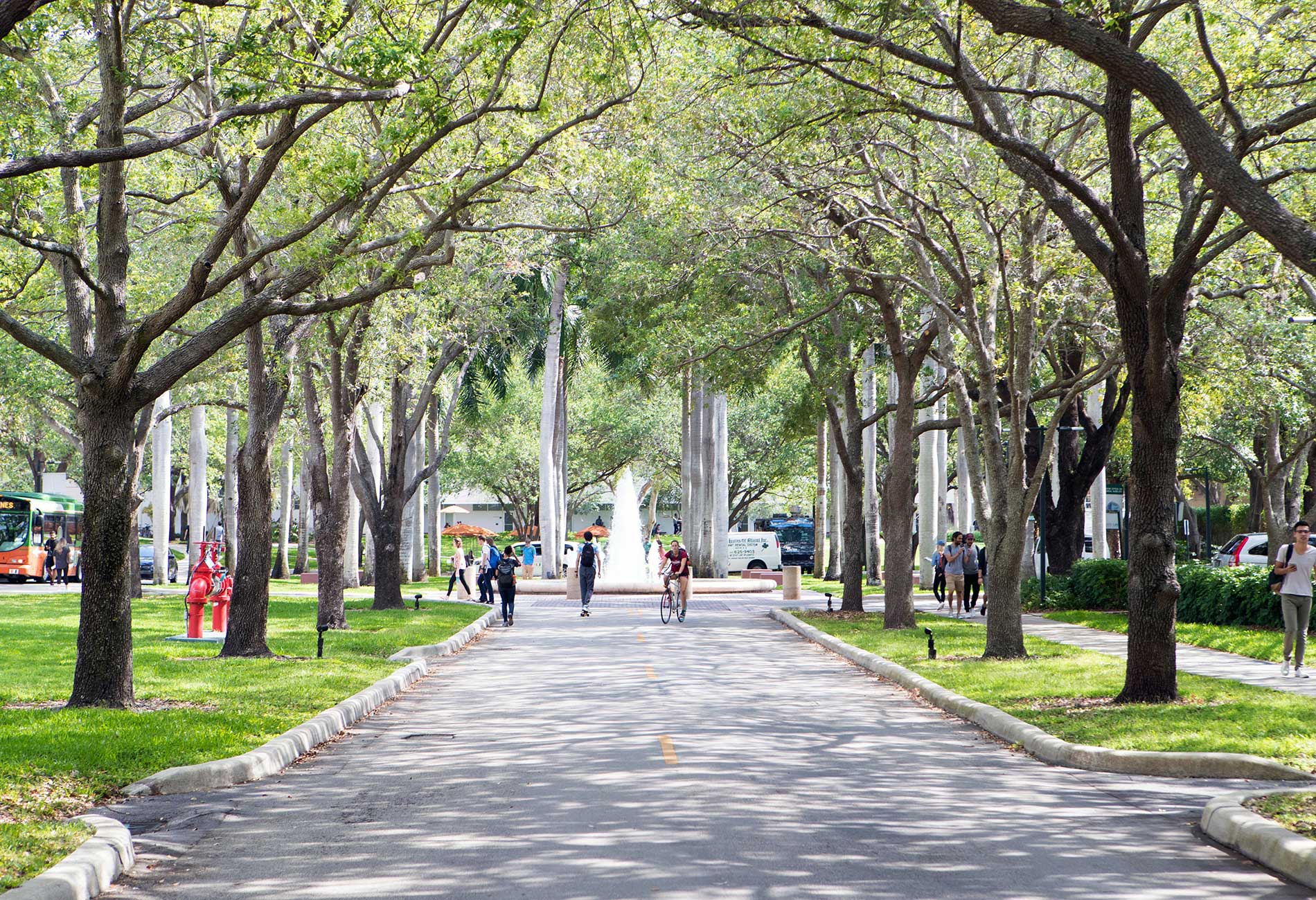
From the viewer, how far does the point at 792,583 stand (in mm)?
36812

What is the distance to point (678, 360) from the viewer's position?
25172mm

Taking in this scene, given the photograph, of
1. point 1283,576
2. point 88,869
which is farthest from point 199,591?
point 1283,576

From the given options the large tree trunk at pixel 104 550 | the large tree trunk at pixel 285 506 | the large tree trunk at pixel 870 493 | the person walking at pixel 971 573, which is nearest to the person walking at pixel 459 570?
the large tree trunk at pixel 285 506

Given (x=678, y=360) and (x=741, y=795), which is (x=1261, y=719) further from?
(x=678, y=360)

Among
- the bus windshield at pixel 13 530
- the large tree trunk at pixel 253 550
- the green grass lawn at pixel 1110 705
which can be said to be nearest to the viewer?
the green grass lawn at pixel 1110 705

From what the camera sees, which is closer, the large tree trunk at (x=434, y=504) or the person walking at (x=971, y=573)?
the person walking at (x=971, y=573)

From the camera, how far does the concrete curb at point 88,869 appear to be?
6.38 metres

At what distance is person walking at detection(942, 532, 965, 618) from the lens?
29.2 m

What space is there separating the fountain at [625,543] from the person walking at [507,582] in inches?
767

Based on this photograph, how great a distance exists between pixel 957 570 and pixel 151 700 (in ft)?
63.9

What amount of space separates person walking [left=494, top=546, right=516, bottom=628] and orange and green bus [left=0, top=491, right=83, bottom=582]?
25.0 metres

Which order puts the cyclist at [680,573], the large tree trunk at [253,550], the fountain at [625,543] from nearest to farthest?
the large tree trunk at [253,550]
the cyclist at [680,573]
the fountain at [625,543]

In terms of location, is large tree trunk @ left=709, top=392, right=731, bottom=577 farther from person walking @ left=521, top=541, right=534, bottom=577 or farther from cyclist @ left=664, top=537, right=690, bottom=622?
cyclist @ left=664, top=537, right=690, bottom=622

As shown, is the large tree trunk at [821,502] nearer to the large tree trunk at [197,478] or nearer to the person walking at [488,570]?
the person walking at [488,570]
